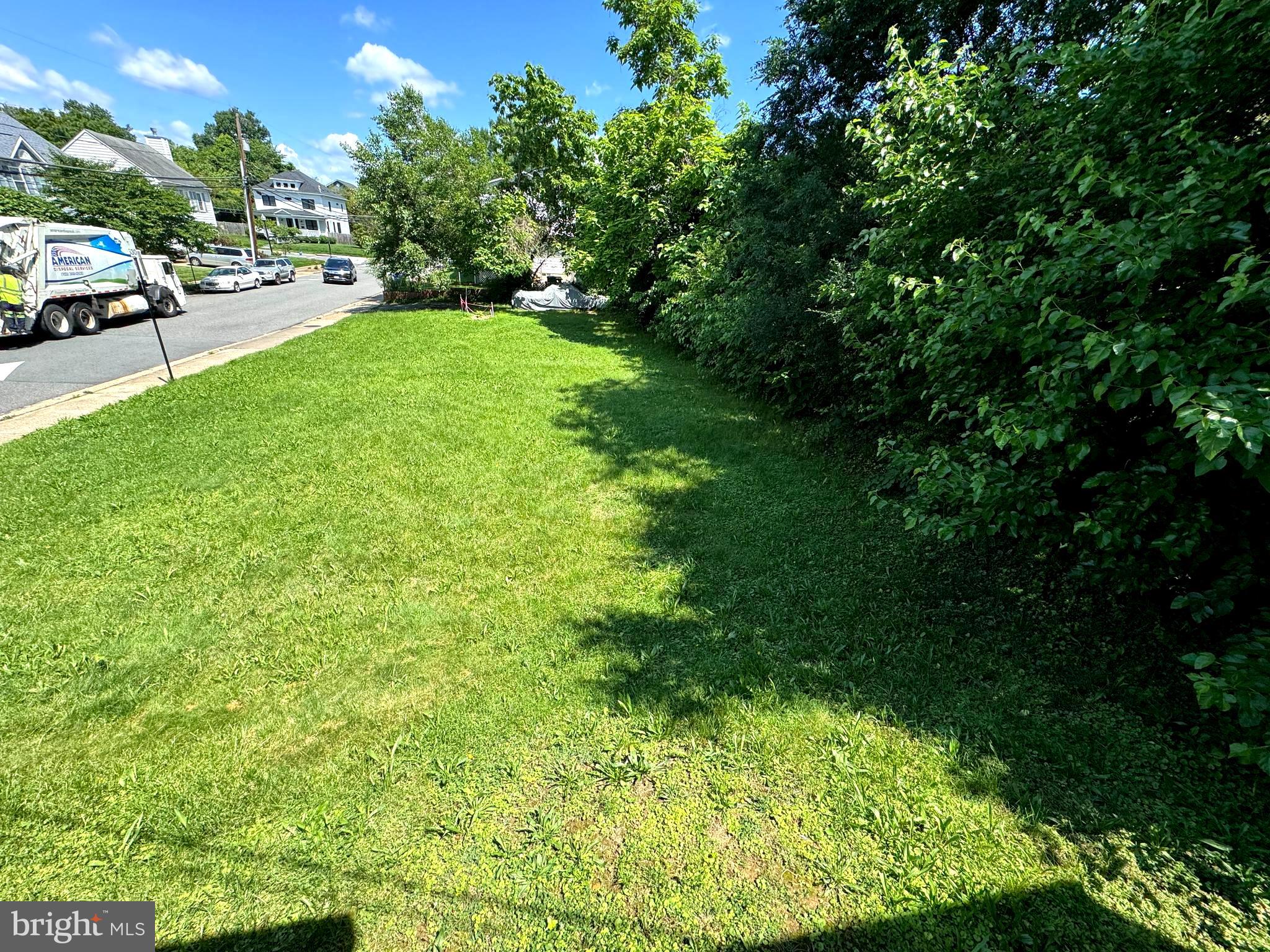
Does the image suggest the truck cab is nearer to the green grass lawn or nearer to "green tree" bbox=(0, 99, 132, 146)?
the green grass lawn

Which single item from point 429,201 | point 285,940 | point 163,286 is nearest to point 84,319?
point 163,286

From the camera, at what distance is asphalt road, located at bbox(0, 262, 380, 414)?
27.0 feet

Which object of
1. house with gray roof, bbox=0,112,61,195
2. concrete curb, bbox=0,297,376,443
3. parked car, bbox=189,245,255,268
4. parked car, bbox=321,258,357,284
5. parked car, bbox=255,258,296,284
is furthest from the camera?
parked car, bbox=189,245,255,268

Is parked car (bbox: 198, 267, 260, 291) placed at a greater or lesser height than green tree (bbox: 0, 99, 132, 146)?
lesser

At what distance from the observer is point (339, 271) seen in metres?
26.0

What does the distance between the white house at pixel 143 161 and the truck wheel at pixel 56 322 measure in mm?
26067

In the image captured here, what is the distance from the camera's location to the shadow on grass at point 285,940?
165 centimetres

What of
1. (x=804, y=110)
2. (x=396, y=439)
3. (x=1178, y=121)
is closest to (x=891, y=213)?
(x=1178, y=121)

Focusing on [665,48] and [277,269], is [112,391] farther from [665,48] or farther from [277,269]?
[277,269]

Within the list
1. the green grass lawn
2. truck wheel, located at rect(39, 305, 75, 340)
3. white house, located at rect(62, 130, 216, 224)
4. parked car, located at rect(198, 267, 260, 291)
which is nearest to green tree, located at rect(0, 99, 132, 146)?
white house, located at rect(62, 130, 216, 224)

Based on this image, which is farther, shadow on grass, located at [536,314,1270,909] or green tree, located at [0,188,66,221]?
green tree, located at [0,188,66,221]

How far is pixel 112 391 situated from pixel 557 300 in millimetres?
12070

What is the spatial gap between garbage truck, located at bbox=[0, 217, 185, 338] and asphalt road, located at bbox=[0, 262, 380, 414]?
0.42 metres

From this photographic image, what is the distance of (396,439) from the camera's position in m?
5.84
